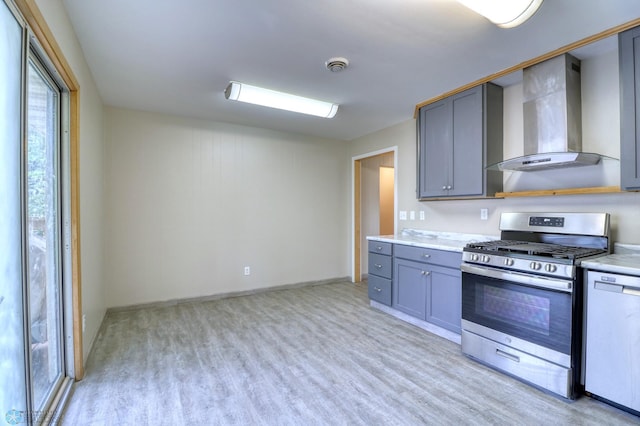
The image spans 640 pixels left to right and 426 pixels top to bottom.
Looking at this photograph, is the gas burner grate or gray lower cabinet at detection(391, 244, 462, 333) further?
gray lower cabinet at detection(391, 244, 462, 333)

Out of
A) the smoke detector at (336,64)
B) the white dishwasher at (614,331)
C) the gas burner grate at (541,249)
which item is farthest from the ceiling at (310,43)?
the white dishwasher at (614,331)

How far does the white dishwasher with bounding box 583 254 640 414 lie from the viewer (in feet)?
6.12

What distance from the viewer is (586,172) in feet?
8.39

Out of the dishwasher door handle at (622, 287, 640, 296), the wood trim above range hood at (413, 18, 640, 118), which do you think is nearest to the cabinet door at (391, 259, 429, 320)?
the dishwasher door handle at (622, 287, 640, 296)

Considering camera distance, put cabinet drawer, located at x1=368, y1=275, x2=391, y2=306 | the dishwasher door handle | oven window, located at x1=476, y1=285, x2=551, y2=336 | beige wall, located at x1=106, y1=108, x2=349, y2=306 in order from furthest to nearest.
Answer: beige wall, located at x1=106, y1=108, x2=349, y2=306, cabinet drawer, located at x1=368, y1=275, x2=391, y2=306, oven window, located at x1=476, y1=285, x2=551, y2=336, the dishwasher door handle

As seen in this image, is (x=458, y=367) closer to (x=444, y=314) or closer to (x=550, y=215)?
(x=444, y=314)

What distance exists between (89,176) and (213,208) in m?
1.67

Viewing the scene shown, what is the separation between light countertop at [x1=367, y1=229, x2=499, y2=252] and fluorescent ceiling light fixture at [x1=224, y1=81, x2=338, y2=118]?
1711 millimetres

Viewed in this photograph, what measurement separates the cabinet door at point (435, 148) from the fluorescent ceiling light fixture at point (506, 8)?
5.31 ft

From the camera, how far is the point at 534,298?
2.27 m

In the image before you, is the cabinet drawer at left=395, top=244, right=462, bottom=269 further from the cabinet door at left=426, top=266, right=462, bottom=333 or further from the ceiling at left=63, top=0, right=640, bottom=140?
the ceiling at left=63, top=0, right=640, bottom=140

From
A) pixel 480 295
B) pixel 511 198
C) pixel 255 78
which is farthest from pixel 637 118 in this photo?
pixel 255 78

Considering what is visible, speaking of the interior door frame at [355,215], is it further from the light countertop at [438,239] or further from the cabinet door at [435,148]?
the cabinet door at [435,148]

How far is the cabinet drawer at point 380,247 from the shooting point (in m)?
3.73
